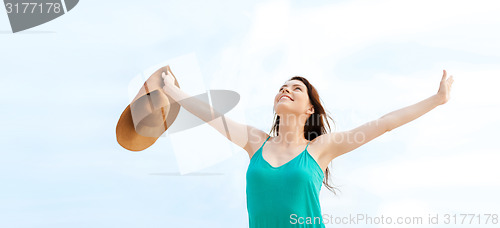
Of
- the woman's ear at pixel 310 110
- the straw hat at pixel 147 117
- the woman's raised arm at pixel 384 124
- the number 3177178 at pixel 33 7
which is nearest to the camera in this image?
the woman's raised arm at pixel 384 124

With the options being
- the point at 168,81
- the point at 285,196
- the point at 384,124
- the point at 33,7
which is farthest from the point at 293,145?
the point at 33,7

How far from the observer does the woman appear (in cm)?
335

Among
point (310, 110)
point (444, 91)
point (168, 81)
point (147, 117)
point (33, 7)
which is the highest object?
point (33, 7)

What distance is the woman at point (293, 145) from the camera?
132 inches

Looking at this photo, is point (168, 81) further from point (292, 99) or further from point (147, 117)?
point (292, 99)

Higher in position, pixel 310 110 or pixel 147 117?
pixel 147 117

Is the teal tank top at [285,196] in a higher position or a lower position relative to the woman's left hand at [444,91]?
lower

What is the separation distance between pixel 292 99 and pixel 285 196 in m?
0.81

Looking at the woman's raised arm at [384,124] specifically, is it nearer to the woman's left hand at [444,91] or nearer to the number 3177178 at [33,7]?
the woman's left hand at [444,91]

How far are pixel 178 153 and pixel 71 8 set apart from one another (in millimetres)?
1963

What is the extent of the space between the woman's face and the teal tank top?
1.42 ft

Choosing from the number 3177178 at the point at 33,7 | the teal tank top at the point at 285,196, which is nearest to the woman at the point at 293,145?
the teal tank top at the point at 285,196

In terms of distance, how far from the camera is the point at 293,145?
12.1ft

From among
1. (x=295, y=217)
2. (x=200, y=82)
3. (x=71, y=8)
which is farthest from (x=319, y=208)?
(x=71, y=8)
